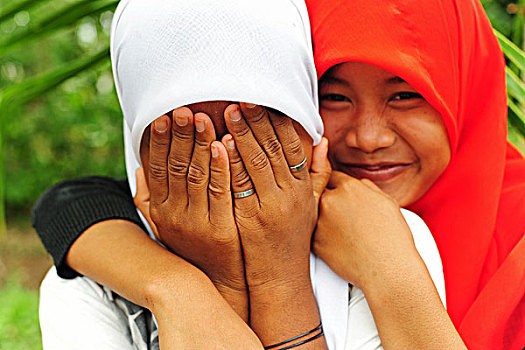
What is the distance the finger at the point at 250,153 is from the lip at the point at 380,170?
0.36m

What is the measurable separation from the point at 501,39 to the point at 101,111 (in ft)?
11.1

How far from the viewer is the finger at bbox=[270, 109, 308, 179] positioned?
1039 millimetres

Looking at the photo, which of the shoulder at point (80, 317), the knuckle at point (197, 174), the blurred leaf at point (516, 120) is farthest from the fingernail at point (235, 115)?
the blurred leaf at point (516, 120)

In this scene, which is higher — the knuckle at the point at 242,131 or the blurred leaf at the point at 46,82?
the knuckle at the point at 242,131

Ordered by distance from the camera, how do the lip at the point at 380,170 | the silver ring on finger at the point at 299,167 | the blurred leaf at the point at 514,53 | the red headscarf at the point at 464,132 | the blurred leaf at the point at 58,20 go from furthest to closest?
1. the blurred leaf at the point at 58,20
2. the blurred leaf at the point at 514,53
3. the lip at the point at 380,170
4. the red headscarf at the point at 464,132
5. the silver ring on finger at the point at 299,167

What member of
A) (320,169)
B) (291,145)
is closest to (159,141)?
(291,145)

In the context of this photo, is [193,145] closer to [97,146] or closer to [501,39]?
[501,39]

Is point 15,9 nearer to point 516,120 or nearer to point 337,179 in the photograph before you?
point 337,179

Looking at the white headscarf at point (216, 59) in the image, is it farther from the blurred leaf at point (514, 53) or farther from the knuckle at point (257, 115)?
the blurred leaf at point (514, 53)

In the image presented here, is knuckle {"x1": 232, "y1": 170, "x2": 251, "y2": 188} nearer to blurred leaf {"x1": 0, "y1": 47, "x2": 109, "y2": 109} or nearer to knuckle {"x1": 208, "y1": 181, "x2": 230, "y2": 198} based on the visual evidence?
knuckle {"x1": 208, "y1": 181, "x2": 230, "y2": 198}

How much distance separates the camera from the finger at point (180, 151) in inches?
38.1

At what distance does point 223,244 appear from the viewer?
108cm

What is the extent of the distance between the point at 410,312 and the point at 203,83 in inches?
22.1

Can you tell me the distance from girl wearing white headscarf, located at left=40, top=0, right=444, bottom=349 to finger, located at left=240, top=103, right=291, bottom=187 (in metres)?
0.02
